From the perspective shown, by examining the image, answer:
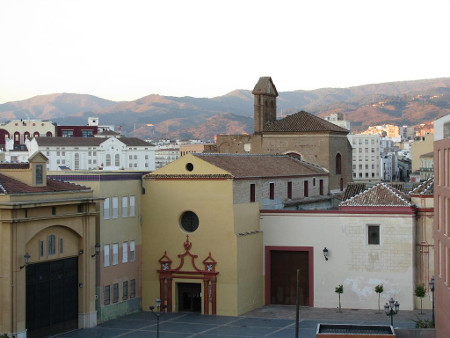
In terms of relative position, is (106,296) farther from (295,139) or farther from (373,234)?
(295,139)

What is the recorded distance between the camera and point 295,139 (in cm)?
6944

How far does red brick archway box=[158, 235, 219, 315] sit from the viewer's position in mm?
47938

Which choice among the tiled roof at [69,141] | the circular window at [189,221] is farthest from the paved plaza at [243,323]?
the tiled roof at [69,141]

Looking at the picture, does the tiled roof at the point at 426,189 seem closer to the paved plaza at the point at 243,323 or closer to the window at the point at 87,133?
the paved plaza at the point at 243,323

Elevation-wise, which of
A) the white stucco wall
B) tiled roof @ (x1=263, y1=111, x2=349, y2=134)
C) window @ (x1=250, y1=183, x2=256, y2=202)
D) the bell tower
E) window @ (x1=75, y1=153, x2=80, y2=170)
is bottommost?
the white stucco wall

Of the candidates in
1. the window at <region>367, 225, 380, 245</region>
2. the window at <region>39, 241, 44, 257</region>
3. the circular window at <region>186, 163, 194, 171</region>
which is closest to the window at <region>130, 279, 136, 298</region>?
the circular window at <region>186, 163, 194, 171</region>

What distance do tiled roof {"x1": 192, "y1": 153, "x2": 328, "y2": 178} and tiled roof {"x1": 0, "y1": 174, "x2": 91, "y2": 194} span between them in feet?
27.4

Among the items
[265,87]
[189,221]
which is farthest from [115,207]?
[265,87]

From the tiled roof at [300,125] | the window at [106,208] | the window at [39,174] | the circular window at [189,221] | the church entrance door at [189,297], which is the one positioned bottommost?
the church entrance door at [189,297]

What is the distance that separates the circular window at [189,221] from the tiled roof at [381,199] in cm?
821

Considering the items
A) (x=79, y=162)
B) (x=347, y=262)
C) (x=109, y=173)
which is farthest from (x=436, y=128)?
(x=79, y=162)

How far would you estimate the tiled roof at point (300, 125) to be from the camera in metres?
69.2

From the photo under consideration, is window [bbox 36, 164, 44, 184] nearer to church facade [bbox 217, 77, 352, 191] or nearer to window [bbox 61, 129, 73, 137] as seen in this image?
church facade [bbox 217, 77, 352, 191]

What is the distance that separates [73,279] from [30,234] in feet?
14.5
